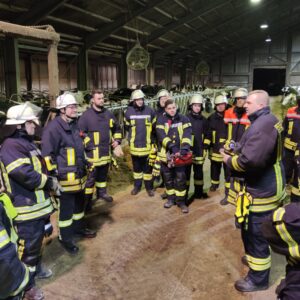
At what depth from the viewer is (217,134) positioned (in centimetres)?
A: 559

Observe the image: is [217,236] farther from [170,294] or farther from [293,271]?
[293,271]

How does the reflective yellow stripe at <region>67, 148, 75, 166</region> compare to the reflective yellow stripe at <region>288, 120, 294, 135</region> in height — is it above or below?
below

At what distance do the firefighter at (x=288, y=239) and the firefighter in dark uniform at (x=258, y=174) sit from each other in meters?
1.21

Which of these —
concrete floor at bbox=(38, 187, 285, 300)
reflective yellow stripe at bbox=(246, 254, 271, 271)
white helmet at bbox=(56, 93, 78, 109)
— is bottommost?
concrete floor at bbox=(38, 187, 285, 300)

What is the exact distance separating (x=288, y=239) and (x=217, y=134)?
4053 mm

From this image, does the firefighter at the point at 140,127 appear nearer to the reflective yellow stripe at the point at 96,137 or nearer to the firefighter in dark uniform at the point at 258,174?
the reflective yellow stripe at the point at 96,137

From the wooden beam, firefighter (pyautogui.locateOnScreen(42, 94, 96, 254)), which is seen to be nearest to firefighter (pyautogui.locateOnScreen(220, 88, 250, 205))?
firefighter (pyautogui.locateOnScreen(42, 94, 96, 254))

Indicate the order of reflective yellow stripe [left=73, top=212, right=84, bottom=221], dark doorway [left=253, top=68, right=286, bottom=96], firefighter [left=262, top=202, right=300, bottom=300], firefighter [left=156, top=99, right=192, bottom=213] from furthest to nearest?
dark doorway [left=253, top=68, right=286, bottom=96], firefighter [left=156, top=99, right=192, bottom=213], reflective yellow stripe [left=73, top=212, right=84, bottom=221], firefighter [left=262, top=202, right=300, bottom=300]

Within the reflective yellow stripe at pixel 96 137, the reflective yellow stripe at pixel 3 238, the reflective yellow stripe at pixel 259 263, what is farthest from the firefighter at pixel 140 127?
the reflective yellow stripe at pixel 3 238

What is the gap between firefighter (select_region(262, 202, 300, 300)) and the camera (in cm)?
160

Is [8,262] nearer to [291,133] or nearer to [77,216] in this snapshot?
[77,216]

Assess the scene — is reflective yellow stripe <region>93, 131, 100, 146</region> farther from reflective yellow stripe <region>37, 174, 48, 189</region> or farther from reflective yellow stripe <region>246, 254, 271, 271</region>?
reflective yellow stripe <region>246, 254, 271, 271</region>

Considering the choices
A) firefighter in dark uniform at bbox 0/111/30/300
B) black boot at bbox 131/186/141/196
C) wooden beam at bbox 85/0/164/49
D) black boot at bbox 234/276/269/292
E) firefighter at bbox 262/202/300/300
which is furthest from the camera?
wooden beam at bbox 85/0/164/49

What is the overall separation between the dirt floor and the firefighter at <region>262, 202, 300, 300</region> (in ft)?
5.17
